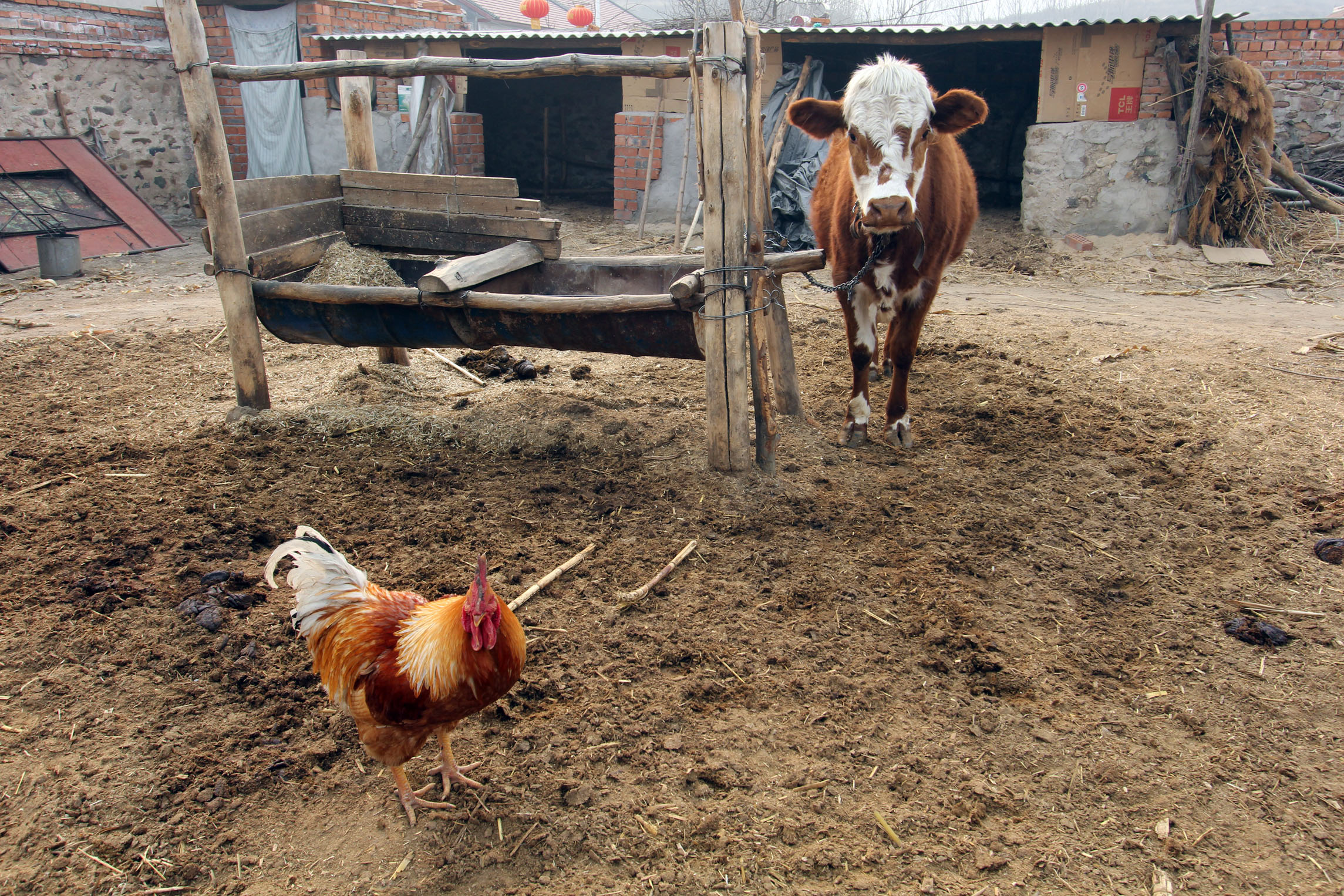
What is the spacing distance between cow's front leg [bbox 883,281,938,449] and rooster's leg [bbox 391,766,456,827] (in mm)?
3028

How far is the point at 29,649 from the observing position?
2.70 meters

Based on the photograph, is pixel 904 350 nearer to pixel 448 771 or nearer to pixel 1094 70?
pixel 448 771

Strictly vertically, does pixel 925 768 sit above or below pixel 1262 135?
below

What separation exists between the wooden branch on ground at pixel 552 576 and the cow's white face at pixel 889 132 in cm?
192

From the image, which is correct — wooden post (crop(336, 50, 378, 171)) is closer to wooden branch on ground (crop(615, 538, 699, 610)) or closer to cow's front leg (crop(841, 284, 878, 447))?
cow's front leg (crop(841, 284, 878, 447))

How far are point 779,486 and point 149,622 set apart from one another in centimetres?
257

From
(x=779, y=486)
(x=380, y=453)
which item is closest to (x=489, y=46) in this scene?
(x=380, y=453)

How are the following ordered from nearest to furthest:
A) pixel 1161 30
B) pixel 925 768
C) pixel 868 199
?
1. pixel 925 768
2. pixel 868 199
3. pixel 1161 30

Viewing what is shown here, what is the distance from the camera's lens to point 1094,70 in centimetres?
875

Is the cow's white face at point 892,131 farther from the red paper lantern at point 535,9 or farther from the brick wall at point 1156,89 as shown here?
the red paper lantern at point 535,9

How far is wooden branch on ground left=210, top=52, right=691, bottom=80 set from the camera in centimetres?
352

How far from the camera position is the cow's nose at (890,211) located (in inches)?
140

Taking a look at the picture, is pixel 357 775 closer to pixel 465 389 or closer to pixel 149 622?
pixel 149 622

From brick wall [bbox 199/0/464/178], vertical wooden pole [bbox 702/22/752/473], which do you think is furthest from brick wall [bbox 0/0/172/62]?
vertical wooden pole [bbox 702/22/752/473]
